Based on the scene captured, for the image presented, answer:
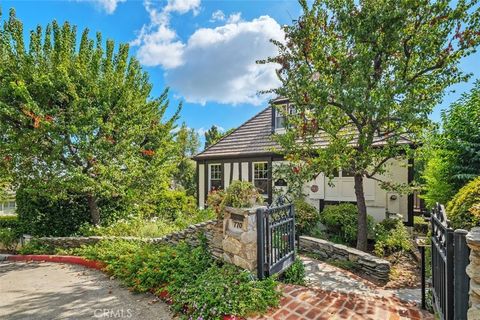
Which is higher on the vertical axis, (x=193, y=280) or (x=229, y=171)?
(x=229, y=171)

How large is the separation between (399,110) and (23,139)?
33.5 feet

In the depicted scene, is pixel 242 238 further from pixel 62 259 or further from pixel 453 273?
pixel 62 259

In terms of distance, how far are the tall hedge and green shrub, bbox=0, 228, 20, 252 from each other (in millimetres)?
439

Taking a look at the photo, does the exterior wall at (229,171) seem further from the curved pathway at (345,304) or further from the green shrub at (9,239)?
the green shrub at (9,239)

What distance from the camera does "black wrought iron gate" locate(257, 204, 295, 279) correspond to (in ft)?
13.7

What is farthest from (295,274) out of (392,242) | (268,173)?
(268,173)

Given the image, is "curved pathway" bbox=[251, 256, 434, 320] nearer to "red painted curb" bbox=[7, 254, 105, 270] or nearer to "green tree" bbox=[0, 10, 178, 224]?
"red painted curb" bbox=[7, 254, 105, 270]

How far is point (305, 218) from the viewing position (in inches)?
350

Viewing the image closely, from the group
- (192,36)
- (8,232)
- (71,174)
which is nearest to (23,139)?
(71,174)

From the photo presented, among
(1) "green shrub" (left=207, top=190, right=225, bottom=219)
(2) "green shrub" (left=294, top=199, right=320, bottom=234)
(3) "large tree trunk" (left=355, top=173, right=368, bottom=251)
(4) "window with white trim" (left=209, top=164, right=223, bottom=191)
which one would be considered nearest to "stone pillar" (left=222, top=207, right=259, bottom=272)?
(1) "green shrub" (left=207, top=190, right=225, bottom=219)

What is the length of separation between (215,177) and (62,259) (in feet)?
27.7

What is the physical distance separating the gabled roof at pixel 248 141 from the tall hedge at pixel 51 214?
6.57 meters

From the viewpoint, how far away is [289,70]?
713cm

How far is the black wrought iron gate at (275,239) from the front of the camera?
4184 mm
